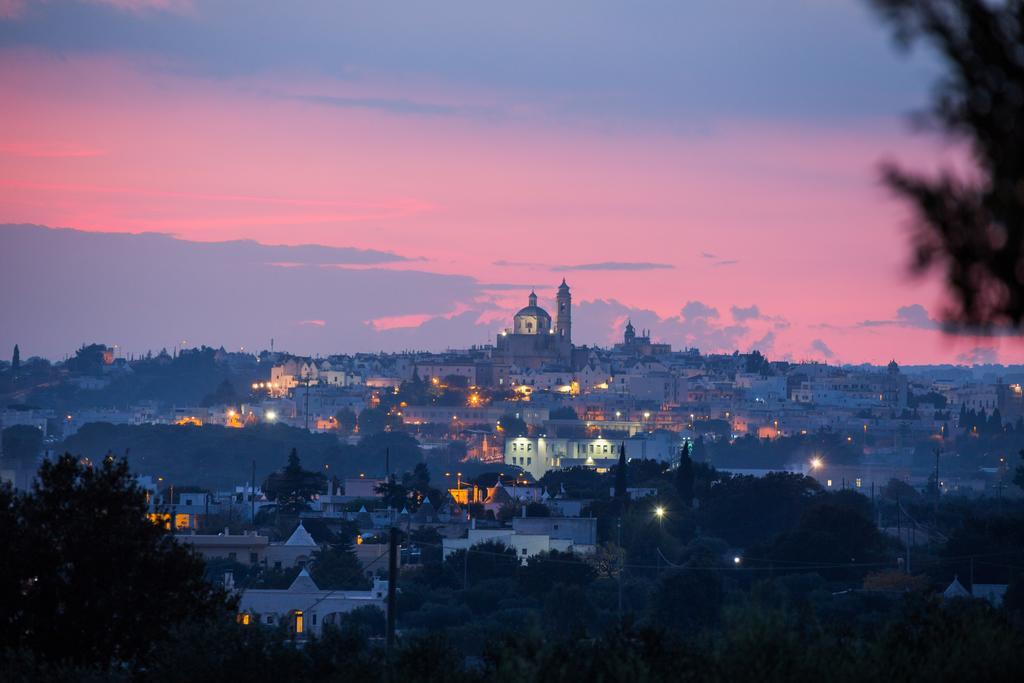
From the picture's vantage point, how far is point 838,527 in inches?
1650

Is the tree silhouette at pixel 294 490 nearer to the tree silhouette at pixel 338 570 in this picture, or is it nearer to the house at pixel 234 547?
the house at pixel 234 547

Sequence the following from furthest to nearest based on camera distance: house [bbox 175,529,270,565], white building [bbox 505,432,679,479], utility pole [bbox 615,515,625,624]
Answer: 1. white building [bbox 505,432,679,479]
2. house [bbox 175,529,270,565]
3. utility pole [bbox 615,515,625,624]

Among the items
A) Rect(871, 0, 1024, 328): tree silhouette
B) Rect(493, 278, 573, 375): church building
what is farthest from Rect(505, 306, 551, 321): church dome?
Rect(871, 0, 1024, 328): tree silhouette

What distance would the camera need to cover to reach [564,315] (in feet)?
483

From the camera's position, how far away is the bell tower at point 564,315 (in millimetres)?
145625

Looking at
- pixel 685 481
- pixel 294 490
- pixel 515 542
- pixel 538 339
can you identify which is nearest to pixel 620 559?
pixel 515 542

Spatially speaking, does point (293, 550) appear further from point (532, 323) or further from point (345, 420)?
point (532, 323)

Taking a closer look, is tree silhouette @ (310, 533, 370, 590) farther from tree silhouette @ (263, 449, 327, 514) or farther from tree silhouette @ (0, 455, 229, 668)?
tree silhouette @ (0, 455, 229, 668)

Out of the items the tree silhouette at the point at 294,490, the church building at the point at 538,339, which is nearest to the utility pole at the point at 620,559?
the tree silhouette at the point at 294,490

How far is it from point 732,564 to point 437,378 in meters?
90.9

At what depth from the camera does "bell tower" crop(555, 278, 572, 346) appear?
145625 mm

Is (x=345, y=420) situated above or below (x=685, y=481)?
above

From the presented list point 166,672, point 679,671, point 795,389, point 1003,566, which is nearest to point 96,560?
point 166,672

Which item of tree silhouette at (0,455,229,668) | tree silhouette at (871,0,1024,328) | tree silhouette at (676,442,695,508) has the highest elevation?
tree silhouette at (871,0,1024,328)
